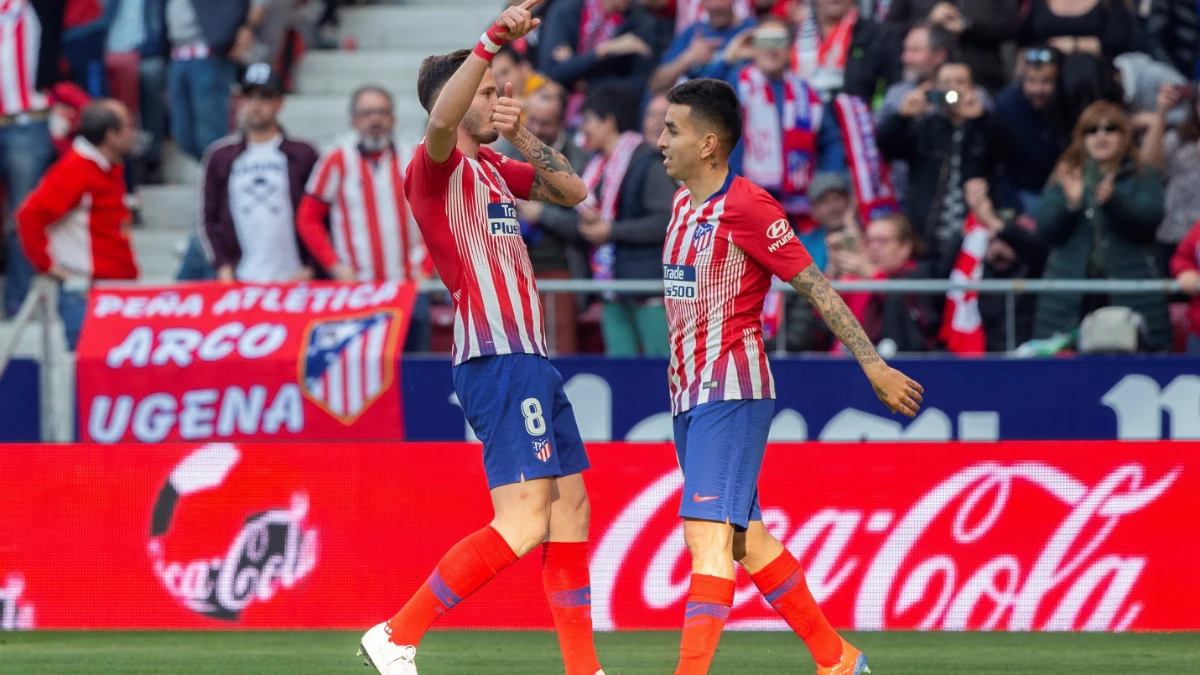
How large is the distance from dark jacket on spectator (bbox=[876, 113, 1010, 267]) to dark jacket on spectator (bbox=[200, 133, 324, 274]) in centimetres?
355

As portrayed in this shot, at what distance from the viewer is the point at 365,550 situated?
8320 millimetres

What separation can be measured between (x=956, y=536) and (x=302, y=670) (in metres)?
3.04

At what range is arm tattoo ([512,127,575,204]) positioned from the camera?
6.40m

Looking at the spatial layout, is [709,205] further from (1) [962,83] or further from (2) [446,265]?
(1) [962,83]

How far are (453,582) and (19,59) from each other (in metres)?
8.20

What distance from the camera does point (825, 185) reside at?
1056 cm

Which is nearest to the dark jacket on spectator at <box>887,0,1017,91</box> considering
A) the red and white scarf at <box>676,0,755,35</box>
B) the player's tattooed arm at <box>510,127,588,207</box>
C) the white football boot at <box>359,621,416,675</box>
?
the red and white scarf at <box>676,0,755,35</box>

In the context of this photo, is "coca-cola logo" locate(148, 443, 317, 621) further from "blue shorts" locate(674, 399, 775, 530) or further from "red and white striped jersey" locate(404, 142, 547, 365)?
"blue shorts" locate(674, 399, 775, 530)

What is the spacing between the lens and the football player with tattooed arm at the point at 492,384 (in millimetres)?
6039

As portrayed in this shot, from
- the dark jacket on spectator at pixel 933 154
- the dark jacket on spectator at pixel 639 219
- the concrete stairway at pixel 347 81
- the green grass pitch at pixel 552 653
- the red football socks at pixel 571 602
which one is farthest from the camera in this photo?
the concrete stairway at pixel 347 81

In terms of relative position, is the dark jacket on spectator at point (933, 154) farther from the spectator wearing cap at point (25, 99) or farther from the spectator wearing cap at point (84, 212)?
the spectator wearing cap at point (25, 99)

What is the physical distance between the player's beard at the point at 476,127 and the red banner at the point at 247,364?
4105 mm

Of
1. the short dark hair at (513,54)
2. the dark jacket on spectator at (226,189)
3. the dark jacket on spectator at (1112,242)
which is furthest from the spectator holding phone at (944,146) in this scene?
the dark jacket on spectator at (226,189)

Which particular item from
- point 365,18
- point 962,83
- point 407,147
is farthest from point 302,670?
point 365,18
